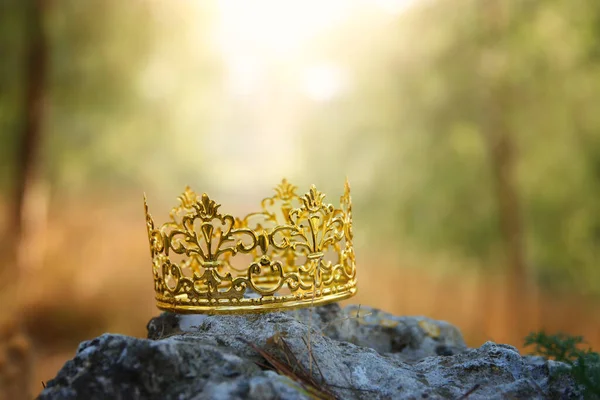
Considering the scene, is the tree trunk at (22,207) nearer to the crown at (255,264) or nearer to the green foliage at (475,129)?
the green foliage at (475,129)

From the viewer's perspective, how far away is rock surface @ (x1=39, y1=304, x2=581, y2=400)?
129 cm

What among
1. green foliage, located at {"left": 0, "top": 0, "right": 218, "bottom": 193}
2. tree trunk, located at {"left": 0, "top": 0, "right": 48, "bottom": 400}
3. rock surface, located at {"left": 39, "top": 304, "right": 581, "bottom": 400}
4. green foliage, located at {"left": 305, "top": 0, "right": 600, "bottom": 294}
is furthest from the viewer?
green foliage, located at {"left": 305, "top": 0, "right": 600, "bottom": 294}

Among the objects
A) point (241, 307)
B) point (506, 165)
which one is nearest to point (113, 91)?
point (506, 165)

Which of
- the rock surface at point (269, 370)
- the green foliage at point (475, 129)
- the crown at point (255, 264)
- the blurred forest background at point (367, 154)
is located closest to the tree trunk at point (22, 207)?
the blurred forest background at point (367, 154)

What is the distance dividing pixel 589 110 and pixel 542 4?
3.53ft

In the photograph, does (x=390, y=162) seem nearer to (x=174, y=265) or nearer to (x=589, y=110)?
(x=589, y=110)

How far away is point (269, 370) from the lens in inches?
54.1

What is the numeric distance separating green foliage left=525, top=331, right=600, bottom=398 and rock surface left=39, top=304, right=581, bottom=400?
81 mm

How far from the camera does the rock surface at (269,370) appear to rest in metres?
1.29

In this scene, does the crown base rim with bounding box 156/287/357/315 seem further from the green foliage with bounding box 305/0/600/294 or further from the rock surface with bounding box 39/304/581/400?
the green foliage with bounding box 305/0/600/294

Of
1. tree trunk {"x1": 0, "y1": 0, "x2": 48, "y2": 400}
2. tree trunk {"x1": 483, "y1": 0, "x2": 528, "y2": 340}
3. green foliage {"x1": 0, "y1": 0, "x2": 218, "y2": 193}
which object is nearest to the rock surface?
tree trunk {"x1": 0, "y1": 0, "x2": 48, "y2": 400}

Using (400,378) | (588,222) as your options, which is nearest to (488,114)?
(588,222)

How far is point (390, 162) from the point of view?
5.59 m

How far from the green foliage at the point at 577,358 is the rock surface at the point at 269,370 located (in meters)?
0.08
